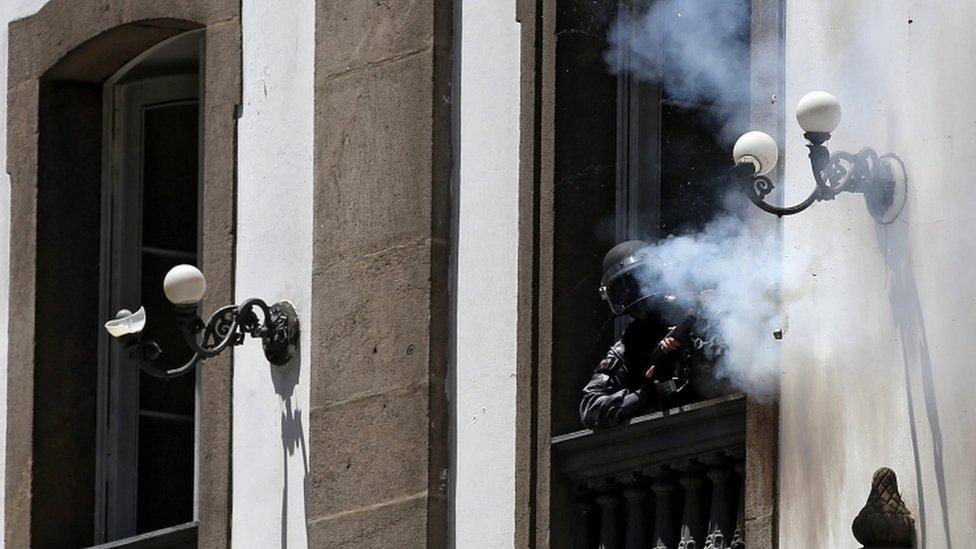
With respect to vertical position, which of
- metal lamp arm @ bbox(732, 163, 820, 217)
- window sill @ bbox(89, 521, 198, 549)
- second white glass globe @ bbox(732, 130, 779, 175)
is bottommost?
window sill @ bbox(89, 521, 198, 549)

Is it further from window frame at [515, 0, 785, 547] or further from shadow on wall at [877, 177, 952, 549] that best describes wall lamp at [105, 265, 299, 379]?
shadow on wall at [877, 177, 952, 549]

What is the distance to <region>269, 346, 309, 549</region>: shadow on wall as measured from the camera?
14.4m

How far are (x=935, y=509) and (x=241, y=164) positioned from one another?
15.4ft

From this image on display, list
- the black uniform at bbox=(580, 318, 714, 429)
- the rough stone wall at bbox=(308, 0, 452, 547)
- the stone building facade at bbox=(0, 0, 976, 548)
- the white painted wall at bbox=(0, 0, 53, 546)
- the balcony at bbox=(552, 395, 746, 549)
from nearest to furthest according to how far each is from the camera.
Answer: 1. the stone building facade at bbox=(0, 0, 976, 548)
2. the balcony at bbox=(552, 395, 746, 549)
3. the black uniform at bbox=(580, 318, 714, 429)
4. the rough stone wall at bbox=(308, 0, 452, 547)
5. the white painted wall at bbox=(0, 0, 53, 546)

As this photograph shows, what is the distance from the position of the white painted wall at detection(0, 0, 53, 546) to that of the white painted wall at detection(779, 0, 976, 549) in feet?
17.3

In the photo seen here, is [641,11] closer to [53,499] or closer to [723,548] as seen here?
[723,548]

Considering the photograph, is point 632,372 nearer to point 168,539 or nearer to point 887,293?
point 887,293

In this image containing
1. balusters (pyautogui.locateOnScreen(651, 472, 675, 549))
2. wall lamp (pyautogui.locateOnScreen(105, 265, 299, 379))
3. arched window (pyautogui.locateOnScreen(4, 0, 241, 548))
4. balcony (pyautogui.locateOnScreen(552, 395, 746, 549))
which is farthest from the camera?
arched window (pyautogui.locateOnScreen(4, 0, 241, 548))

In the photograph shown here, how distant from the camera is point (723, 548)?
40.4ft

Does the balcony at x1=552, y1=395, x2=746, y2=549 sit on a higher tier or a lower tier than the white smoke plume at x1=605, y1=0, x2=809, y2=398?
lower

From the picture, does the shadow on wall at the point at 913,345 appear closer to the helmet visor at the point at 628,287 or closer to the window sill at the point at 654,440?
the window sill at the point at 654,440

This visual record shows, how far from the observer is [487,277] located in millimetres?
13680

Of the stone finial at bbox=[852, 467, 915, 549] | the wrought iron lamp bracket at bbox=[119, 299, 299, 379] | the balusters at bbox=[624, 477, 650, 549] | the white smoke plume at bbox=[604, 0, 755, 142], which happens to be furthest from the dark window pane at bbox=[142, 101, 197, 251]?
the stone finial at bbox=[852, 467, 915, 549]

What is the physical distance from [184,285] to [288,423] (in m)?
0.95
